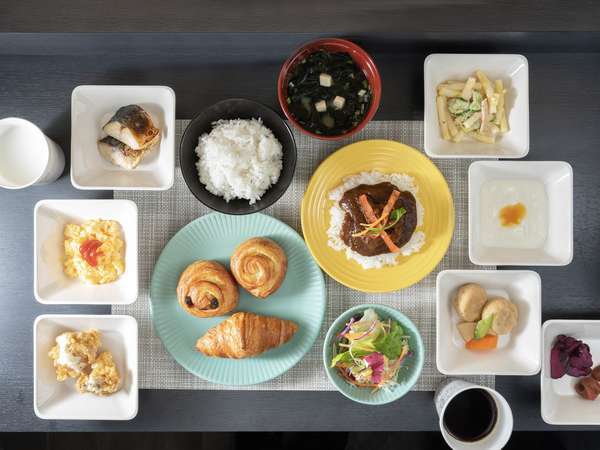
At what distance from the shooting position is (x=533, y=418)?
2207 mm

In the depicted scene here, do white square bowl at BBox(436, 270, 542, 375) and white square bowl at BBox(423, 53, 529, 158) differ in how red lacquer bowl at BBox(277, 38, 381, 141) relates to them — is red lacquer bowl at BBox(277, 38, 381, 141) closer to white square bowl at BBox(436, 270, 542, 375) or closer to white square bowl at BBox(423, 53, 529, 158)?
white square bowl at BBox(423, 53, 529, 158)

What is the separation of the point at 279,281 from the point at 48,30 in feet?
3.88

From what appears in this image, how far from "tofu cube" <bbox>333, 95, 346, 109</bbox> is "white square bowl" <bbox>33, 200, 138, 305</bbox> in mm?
799

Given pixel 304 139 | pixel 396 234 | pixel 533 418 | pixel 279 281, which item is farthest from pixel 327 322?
pixel 533 418

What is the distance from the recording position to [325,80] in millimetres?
2010

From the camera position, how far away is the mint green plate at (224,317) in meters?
2.14

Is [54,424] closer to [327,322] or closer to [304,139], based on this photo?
[327,322]

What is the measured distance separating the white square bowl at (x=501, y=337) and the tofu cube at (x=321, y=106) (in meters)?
0.73

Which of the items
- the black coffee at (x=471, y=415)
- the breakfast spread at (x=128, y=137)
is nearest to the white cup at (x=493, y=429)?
the black coffee at (x=471, y=415)

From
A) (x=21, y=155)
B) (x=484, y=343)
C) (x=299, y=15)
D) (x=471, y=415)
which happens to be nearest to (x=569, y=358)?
(x=484, y=343)

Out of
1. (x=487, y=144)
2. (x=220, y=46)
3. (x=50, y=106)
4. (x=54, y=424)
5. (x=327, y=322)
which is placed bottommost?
(x=54, y=424)

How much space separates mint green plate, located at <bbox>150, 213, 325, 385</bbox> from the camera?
2.14 meters

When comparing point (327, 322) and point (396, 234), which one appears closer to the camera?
point (396, 234)

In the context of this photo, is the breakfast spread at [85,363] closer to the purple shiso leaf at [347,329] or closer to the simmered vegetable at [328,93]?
the purple shiso leaf at [347,329]
